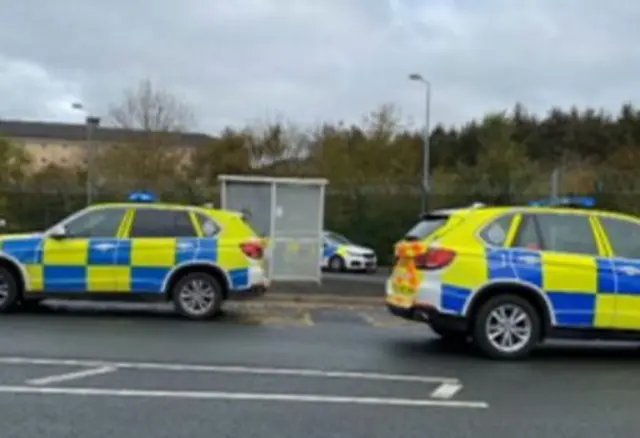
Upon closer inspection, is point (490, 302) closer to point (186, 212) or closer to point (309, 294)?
point (186, 212)

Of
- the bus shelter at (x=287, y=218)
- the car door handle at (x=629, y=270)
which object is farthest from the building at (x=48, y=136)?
the car door handle at (x=629, y=270)

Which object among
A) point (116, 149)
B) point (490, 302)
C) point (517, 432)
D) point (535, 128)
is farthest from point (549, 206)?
point (535, 128)

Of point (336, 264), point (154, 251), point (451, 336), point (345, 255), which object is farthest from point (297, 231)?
point (336, 264)

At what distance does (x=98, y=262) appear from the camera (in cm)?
1386

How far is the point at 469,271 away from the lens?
10.3 metres

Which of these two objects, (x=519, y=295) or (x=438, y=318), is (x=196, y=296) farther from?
(x=519, y=295)

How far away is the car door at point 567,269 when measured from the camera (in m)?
10.4

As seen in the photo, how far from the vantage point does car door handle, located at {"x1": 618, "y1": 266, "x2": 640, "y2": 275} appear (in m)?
10.6

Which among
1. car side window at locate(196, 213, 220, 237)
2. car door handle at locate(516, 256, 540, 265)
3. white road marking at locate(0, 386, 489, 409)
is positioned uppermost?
car side window at locate(196, 213, 220, 237)

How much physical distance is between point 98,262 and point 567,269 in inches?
255

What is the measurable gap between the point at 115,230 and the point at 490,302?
5818 mm

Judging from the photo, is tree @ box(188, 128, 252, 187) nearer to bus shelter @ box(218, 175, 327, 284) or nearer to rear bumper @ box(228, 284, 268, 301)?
bus shelter @ box(218, 175, 327, 284)

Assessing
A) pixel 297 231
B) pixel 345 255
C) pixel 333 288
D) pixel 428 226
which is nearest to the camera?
pixel 428 226

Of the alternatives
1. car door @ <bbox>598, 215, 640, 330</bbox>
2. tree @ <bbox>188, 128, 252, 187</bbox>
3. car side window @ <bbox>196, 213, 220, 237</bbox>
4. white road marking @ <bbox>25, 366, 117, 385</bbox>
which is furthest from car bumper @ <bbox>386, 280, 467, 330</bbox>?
tree @ <bbox>188, 128, 252, 187</bbox>
